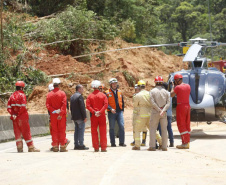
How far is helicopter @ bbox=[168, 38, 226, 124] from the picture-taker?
19.0m

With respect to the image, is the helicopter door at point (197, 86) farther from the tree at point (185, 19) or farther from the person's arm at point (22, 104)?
the tree at point (185, 19)

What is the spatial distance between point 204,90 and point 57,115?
7605 mm

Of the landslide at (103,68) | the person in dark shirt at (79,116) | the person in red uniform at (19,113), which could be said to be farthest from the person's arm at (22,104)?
the landslide at (103,68)

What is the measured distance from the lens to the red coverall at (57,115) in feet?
45.0

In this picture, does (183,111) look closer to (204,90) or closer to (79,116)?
(79,116)

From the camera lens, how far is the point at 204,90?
19484 millimetres

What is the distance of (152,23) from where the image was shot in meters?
49.2

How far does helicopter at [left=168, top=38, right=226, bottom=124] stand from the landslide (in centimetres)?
1151

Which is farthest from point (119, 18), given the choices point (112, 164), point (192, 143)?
point (112, 164)

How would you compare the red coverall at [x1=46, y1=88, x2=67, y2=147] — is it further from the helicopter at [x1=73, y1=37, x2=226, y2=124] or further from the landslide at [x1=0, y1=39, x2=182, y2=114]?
the landslide at [x1=0, y1=39, x2=182, y2=114]

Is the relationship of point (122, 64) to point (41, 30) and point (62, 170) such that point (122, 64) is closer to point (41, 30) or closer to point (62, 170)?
point (41, 30)

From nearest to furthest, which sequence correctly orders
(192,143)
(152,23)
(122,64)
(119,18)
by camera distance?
(192,143) < (122,64) < (119,18) < (152,23)

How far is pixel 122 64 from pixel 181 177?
31766 mm

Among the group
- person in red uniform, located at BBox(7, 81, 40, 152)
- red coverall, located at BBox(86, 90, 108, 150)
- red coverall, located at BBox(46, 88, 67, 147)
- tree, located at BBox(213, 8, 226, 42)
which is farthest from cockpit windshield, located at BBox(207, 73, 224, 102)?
tree, located at BBox(213, 8, 226, 42)
